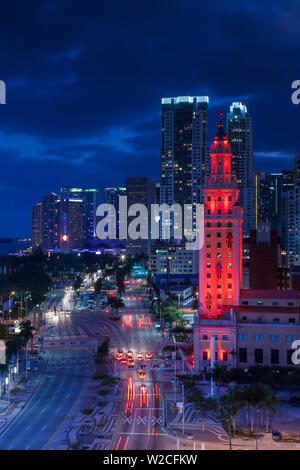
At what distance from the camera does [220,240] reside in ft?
252

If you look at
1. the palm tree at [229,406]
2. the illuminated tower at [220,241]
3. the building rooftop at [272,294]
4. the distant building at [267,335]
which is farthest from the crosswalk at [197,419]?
the building rooftop at [272,294]

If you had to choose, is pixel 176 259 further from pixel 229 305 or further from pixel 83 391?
pixel 83 391

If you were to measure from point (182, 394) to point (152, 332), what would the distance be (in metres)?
40.8

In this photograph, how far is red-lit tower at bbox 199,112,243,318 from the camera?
75.8 m

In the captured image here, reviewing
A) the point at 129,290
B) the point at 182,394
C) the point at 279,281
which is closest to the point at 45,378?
the point at 182,394

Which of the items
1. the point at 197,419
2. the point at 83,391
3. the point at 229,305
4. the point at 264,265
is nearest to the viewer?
the point at 197,419

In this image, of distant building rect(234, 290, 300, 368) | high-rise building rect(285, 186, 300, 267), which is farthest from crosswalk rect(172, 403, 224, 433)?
high-rise building rect(285, 186, 300, 267)

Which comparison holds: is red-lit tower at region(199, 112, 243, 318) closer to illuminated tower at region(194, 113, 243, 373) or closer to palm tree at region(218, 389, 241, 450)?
illuminated tower at region(194, 113, 243, 373)

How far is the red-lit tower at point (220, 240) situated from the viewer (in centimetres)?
7581

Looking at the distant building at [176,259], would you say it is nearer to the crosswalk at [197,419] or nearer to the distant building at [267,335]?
the distant building at [267,335]

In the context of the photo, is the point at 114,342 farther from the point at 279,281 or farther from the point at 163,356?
the point at 279,281

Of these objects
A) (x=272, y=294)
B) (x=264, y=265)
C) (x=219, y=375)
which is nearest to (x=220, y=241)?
(x=272, y=294)

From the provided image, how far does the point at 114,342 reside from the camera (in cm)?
8619

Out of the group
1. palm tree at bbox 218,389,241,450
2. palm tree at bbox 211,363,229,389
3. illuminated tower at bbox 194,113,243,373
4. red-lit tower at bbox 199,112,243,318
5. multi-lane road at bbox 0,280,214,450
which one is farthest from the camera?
red-lit tower at bbox 199,112,243,318
